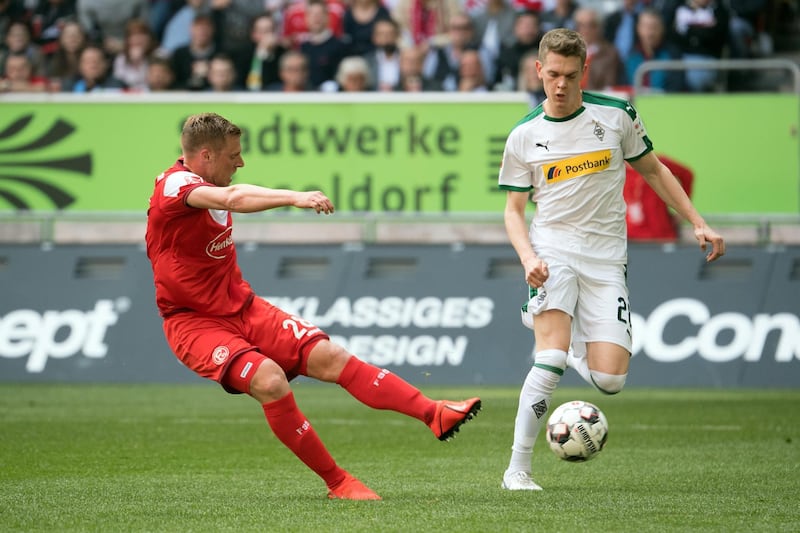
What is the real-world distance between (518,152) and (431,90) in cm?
937

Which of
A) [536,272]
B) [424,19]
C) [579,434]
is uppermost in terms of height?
[536,272]

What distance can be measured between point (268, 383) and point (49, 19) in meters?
13.6

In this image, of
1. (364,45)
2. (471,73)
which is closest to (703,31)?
(471,73)

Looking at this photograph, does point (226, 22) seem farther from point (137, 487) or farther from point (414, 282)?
point (137, 487)

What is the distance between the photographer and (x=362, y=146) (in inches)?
633

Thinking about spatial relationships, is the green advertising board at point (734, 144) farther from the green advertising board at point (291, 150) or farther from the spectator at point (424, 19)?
the spectator at point (424, 19)

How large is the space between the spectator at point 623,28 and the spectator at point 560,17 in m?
0.44

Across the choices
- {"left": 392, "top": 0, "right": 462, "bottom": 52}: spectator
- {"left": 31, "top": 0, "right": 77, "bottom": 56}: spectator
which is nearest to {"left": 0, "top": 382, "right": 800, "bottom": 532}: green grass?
{"left": 392, "top": 0, "right": 462, "bottom": 52}: spectator

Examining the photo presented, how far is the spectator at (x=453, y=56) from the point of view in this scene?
1739 cm

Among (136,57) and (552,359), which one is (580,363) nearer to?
(552,359)

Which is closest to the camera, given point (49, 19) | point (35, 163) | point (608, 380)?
point (608, 380)

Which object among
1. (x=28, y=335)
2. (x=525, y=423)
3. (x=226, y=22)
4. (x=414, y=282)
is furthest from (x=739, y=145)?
(x=525, y=423)

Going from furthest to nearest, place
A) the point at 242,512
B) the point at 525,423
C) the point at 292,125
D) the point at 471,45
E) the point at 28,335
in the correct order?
the point at 471,45
the point at 292,125
the point at 28,335
the point at 525,423
the point at 242,512

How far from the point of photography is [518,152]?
7.85 meters
